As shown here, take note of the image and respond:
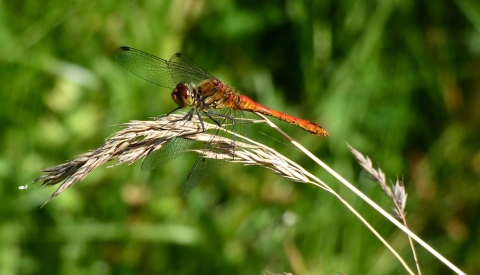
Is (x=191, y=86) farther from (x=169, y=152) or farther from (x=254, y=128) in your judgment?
(x=254, y=128)

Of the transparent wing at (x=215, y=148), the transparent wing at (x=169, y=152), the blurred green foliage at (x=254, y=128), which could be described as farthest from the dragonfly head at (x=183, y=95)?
the blurred green foliage at (x=254, y=128)

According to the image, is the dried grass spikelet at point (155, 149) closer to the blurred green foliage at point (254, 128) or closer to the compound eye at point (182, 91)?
the compound eye at point (182, 91)

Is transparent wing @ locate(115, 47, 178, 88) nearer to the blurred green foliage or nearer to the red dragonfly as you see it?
the red dragonfly

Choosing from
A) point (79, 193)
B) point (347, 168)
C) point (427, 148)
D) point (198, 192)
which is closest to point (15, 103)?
point (79, 193)

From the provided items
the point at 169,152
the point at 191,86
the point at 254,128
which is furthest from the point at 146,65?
the point at 254,128

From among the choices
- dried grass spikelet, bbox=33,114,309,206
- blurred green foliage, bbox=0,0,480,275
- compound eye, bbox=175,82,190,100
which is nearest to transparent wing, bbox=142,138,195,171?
dried grass spikelet, bbox=33,114,309,206

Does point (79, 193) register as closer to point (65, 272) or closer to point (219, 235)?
point (65, 272)
